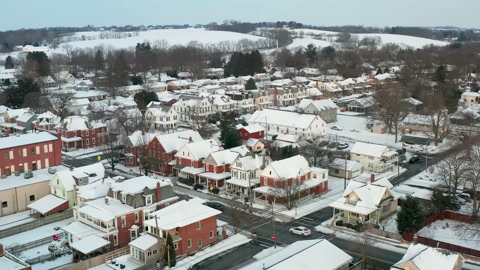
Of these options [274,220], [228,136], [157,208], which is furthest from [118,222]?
[228,136]

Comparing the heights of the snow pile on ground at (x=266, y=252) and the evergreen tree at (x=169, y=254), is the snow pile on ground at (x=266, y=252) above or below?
below

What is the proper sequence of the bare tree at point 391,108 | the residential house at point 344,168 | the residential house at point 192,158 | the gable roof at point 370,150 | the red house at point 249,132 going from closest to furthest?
1. the residential house at point 192,158
2. the residential house at point 344,168
3. the gable roof at point 370,150
4. the red house at point 249,132
5. the bare tree at point 391,108

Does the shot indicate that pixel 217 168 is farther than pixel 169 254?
Yes

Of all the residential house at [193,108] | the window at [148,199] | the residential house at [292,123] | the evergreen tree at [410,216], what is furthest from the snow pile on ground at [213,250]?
the residential house at [193,108]

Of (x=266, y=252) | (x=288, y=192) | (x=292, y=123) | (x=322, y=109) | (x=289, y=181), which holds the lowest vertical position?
(x=266, y=252)

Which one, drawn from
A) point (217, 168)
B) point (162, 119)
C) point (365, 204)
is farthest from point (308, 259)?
point (162, 119)

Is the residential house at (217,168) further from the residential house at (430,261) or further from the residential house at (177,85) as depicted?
the residential house at (177,85)

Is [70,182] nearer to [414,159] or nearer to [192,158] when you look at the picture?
[192,158]
